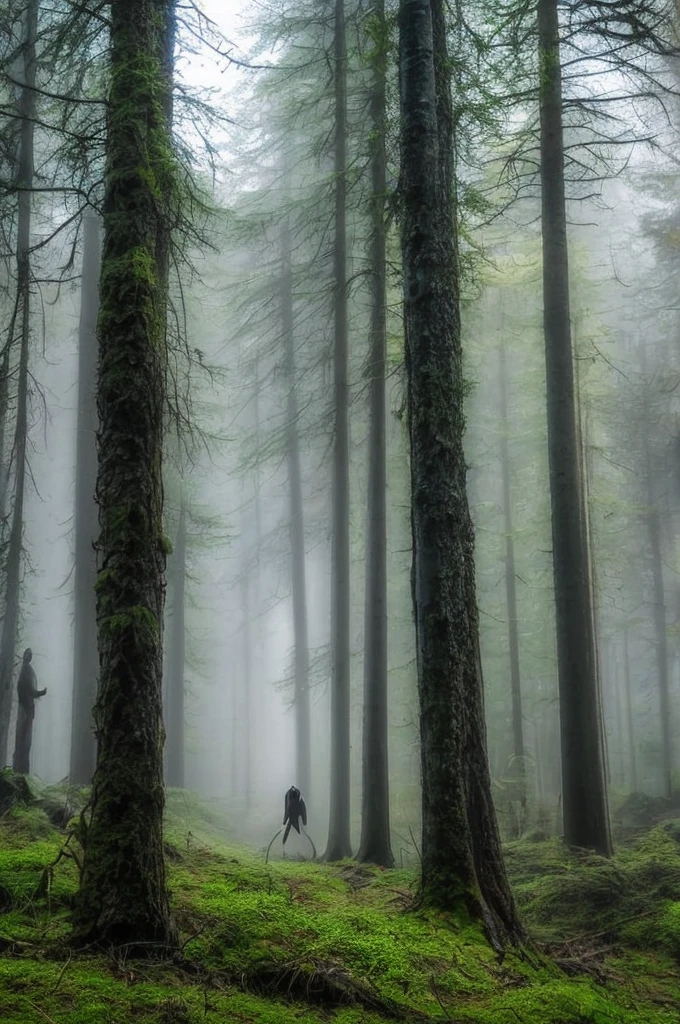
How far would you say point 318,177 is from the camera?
17.6m

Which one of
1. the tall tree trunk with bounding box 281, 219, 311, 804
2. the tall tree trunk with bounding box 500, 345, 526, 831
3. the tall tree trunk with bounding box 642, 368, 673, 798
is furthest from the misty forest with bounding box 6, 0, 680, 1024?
the tall tree trunk with bounding box 642, 368, 673, 798

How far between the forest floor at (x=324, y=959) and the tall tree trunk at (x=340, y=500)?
581 centimetres

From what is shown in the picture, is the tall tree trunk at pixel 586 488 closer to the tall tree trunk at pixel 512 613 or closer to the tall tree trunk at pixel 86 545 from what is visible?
the tall tree trunk at pixel 512 613

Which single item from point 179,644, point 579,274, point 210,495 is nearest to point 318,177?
point 579,274

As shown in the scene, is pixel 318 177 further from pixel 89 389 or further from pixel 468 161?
pixel 468 161

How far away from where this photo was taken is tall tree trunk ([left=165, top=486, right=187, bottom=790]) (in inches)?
774

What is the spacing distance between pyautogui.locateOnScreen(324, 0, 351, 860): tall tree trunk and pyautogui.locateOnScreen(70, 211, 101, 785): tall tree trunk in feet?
13.6

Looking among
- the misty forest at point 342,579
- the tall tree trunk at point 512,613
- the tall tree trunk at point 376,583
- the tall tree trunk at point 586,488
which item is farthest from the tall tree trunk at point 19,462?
the tall tree trunk at point 512,613

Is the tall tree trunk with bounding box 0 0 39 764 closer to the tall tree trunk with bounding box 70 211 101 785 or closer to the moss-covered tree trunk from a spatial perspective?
the tall tree trunk with bounding box 70 211 101 785

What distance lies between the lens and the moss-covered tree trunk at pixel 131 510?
14.6 ft

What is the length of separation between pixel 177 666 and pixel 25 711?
10.4 meters

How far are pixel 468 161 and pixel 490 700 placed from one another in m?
19.0

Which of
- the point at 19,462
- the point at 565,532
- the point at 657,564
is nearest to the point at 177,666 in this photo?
the point at 19,462

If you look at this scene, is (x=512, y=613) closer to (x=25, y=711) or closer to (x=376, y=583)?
(x=376, y=583)
